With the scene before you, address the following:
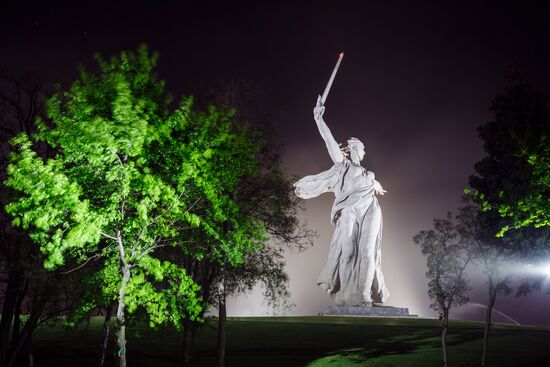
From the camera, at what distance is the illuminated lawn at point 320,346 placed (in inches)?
949

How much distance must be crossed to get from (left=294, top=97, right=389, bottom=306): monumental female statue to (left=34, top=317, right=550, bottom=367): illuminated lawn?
321 centimetres

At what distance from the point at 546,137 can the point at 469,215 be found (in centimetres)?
1739

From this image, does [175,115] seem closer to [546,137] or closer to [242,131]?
[242,131]

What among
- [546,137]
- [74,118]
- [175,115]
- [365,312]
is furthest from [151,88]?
[546,137]

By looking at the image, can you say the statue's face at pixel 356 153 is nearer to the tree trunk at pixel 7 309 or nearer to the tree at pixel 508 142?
the tree at pixel 508 142

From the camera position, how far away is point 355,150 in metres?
21.4

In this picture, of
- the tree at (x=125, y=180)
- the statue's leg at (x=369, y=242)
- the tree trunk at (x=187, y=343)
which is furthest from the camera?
the tree trunk at (x=187, y=343)

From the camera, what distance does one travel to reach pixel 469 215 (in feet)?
104

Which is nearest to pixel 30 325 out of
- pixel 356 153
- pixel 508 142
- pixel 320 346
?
pixel 356 153

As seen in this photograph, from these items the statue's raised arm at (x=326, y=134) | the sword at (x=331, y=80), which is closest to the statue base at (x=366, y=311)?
the statue's raised arm at (x=326, y=134)

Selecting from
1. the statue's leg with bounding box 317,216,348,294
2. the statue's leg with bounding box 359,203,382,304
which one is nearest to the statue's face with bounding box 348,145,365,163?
the statue's leg with bounding box 359,203,382,304

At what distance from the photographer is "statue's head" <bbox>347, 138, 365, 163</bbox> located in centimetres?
2128

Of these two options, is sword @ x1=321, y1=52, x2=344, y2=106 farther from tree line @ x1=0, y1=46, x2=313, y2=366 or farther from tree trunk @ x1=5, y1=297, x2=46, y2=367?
tree trunk @ x1=5, y1=297, x2=46, y2=367

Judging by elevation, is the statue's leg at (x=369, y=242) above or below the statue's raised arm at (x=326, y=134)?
below
